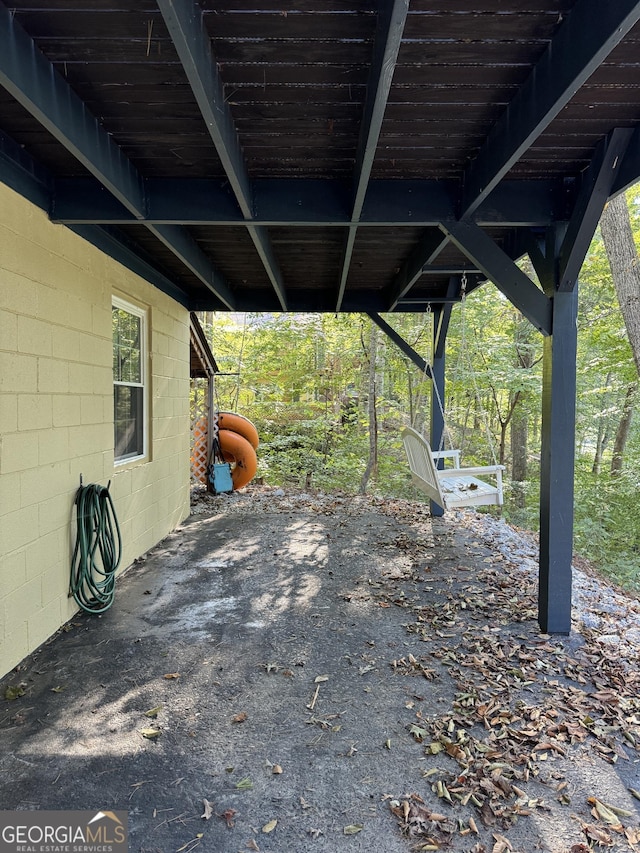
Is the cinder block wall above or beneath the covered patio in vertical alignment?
beneath

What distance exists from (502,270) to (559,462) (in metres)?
1.36

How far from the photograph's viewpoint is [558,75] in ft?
5.98

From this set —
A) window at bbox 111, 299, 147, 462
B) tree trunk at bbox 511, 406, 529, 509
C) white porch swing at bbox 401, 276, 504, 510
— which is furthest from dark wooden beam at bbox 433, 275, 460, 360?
tree trunk at bbox 511, 406, 529, 509

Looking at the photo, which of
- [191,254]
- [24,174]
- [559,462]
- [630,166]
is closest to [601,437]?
[559,462]

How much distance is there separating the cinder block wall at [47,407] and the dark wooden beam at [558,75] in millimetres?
2669

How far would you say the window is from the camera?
428cm

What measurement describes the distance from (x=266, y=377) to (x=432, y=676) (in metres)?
10.9

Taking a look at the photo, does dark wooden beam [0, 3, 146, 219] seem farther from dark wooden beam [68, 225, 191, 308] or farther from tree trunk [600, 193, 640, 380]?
tree trunk [600, 193, 640, 380]

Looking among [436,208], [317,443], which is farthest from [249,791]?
[317,443]

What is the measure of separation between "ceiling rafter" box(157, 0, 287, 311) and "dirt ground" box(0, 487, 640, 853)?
8.96 feet

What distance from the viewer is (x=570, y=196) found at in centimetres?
301

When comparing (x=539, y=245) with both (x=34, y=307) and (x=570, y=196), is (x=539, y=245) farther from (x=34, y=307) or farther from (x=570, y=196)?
(x=34, y=307)

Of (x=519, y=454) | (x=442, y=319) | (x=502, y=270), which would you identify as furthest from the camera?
(x=519, y=454)

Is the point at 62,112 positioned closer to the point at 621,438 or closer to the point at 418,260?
the point at 418,260
